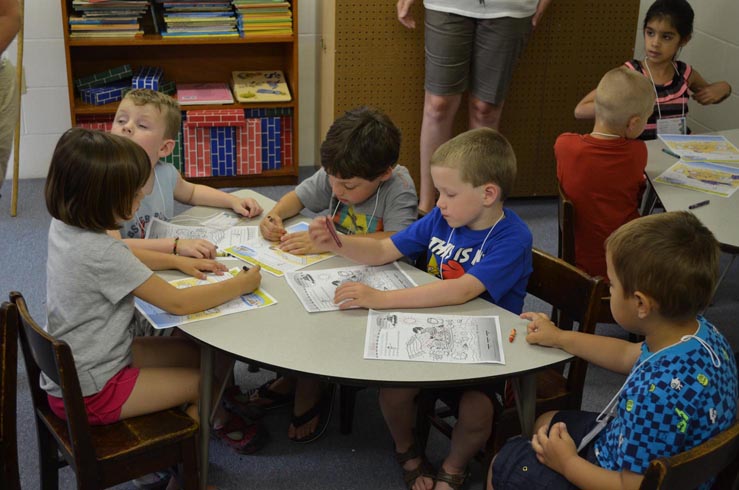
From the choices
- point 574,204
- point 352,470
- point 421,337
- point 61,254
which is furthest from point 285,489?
point 574,204

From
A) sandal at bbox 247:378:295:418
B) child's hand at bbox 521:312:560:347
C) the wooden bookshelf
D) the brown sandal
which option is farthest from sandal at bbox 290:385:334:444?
the wooden bookshelf

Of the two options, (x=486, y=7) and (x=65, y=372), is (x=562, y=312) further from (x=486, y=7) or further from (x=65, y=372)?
(x=486, y=7)

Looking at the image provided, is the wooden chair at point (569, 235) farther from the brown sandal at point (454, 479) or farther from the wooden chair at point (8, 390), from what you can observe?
the wooden chair at point (8, 390)

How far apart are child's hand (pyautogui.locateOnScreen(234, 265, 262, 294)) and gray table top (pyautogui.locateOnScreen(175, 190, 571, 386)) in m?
0.05

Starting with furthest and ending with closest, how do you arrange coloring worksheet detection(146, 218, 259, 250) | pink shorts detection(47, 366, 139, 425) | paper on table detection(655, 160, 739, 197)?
paper on table detection(655, 160, 739, 197), coloring worksheet detection(146, 218, 259, 250), pink shorts detection(47, 366, 139, 425)

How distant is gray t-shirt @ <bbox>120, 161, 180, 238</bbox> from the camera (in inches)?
98.2

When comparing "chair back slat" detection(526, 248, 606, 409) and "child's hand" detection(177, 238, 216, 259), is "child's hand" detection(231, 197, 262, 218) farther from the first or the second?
"chair back slat" detection(526, 248, 606, 409)

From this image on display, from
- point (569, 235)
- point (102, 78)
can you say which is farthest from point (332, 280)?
point (102, 78)

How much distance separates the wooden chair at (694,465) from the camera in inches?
55.6

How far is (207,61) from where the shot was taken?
4535 mm

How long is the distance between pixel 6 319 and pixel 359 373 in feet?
2.41

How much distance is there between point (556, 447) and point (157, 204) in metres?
1.41

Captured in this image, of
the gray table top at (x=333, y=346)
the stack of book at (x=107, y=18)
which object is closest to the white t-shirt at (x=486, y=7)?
the stack of book at (x=107, y=18)

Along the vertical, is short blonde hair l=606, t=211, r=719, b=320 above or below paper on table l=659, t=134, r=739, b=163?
above
